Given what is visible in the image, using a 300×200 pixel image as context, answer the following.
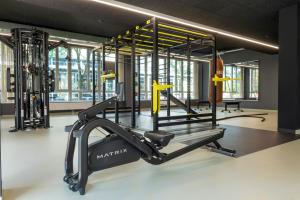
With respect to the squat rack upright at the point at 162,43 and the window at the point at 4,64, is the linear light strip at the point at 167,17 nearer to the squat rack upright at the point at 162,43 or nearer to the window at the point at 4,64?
the squat rack upright at the point at 162,43

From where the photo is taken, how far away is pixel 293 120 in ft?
17.0

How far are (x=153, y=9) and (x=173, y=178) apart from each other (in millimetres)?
4609

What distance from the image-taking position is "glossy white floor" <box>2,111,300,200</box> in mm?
2010

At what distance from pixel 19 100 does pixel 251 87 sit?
1195 cm

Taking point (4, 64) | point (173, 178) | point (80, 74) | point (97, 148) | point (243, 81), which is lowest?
point (173, 178)

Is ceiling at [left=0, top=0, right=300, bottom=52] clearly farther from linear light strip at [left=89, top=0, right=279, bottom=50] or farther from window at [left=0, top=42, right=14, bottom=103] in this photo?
window at [left=0, top=42, right=14, bottom=103]

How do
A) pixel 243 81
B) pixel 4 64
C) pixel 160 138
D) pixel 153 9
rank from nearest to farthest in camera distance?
pixel 160 138 → pixel 153 9 → pixel 4 64 → pixel 243 81

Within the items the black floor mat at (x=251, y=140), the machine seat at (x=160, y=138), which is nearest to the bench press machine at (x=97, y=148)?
the machine seat at (x=160, y=138)

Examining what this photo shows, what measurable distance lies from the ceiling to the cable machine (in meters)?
0.97

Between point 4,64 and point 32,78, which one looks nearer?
point 32,78

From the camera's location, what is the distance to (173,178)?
2408 millimetres

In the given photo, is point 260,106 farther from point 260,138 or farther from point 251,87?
point 260,138

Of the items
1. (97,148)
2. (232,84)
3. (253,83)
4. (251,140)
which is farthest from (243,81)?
(97,148)

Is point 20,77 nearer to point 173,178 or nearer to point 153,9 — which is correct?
point 153,9
